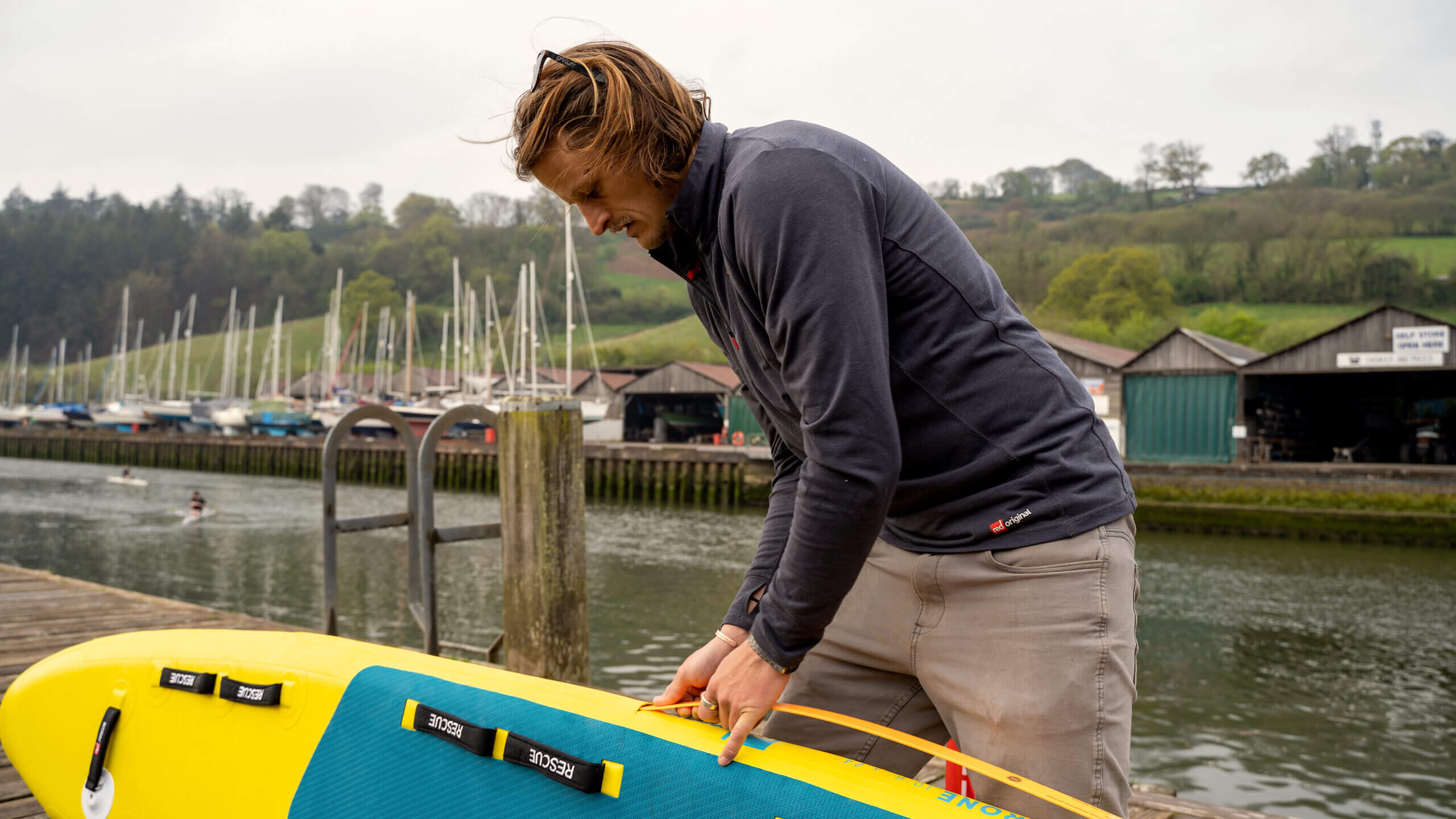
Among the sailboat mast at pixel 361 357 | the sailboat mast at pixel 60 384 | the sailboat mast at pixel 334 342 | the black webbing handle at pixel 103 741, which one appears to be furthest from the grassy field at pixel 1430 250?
the sailboat mast at pixel 60 384

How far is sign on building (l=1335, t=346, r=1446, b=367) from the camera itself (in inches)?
985

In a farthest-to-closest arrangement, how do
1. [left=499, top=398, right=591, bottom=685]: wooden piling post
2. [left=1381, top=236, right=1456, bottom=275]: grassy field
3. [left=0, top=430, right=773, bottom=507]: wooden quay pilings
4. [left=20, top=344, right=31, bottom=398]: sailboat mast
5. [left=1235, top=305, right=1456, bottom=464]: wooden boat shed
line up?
[left=20, top=344, right=31, bottom=398]: sailboat mast < [left=1381, top=236, right=1456, bottom=275]: grassy field < [left=0, top=430, right=773, bottom=507]: wooden quay pilings < [left=1235, top=305, right=1456, bottom=464]: wooden boat shed < [left=499, top=398, right=591, bottom=685]: wooden piling post

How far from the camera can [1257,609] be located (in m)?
13.9

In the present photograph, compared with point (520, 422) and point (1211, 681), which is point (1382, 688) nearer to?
point (1211, 681)

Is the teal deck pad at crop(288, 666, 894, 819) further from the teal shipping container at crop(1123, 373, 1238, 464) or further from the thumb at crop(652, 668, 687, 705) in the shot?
the teal shipping container at crop(1123, 373, 1238, 464)

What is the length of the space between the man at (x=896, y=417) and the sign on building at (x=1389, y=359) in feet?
95.8

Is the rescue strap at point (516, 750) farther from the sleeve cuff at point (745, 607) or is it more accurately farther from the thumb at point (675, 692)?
the sleeve cuff at point (745, 607)

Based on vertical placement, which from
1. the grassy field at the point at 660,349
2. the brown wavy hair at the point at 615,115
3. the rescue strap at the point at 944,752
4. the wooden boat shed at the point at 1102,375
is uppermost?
the grassy field at the point at 660,349

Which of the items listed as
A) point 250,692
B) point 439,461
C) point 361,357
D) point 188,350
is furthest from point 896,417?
point 188,350

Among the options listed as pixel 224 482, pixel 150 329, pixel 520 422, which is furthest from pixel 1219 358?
pixel 150 329

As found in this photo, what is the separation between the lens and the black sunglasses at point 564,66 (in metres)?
1.54

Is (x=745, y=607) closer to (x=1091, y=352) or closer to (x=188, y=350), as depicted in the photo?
(x=1091, y=352)

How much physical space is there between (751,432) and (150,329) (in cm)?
10931

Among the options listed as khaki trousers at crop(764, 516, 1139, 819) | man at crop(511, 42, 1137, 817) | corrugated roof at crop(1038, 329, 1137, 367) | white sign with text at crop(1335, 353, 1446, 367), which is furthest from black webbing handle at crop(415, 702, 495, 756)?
corrugated roof at crop(1038, 329, 1137, 367)
